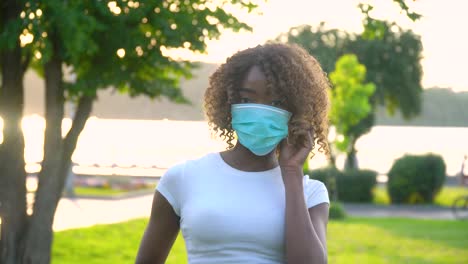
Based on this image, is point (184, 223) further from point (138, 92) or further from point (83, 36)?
point (138, 92)

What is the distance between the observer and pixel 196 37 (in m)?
9.09

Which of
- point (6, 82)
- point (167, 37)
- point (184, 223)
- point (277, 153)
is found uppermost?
point (277, 153)

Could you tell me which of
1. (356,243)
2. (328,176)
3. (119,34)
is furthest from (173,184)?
(328,176)

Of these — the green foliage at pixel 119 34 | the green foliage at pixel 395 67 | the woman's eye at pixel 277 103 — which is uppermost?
the woman's eye at pixel 277 103

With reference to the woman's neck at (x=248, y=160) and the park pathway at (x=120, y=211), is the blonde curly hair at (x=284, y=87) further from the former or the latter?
the park pathway at (x=120, y=211)

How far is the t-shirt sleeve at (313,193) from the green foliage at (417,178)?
25.5 m

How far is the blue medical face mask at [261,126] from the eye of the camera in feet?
8.39

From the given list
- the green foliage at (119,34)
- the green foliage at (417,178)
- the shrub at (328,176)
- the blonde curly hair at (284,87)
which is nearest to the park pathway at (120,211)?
the shrub at (328,176)

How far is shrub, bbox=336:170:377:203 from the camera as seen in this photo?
28.6 metres

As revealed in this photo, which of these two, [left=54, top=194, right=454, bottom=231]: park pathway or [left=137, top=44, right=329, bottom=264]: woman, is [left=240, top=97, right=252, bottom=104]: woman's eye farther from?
[left=54, top=194, right=454, bottom=231]: park pathway

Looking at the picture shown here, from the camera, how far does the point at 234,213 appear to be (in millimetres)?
2549

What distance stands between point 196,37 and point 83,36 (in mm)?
1495

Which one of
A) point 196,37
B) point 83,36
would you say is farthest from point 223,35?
point 83,36

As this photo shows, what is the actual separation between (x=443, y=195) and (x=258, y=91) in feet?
97.4
